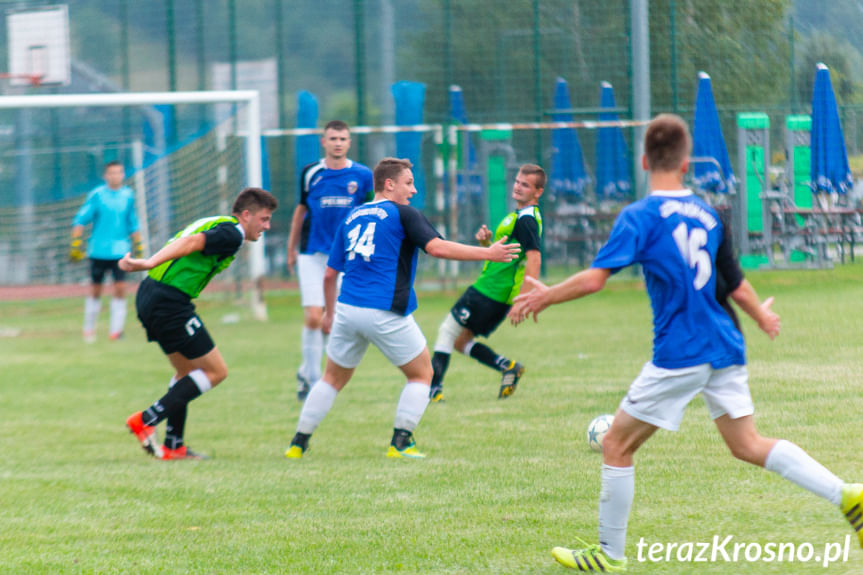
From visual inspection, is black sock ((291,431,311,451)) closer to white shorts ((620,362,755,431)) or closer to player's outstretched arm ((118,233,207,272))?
player's outstretched arm ((118,233,207,272))

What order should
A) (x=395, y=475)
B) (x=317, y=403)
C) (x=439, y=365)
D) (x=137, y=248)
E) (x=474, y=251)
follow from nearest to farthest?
(x=474, y=251)
(x=395, y=475)
(x=317, y=403)
(x=439, y=365)
(x=137, y=248)

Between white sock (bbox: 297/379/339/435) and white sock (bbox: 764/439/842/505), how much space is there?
3.09m

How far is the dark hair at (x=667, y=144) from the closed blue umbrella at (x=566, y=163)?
15.9 metres

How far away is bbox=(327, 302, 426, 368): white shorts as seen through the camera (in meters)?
6.26

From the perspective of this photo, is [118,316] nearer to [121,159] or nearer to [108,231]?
[108,231]

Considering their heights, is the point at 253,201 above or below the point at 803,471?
above

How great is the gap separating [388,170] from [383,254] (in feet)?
1.62

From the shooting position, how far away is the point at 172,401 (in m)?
6.74

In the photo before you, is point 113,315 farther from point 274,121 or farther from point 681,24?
point 681,24

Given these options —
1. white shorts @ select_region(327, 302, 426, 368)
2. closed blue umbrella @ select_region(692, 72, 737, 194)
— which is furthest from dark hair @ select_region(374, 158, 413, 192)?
closed blue umbrella @ select_region(692, 72, 737, 194)

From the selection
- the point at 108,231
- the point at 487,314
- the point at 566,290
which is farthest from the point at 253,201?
the point at 108,231

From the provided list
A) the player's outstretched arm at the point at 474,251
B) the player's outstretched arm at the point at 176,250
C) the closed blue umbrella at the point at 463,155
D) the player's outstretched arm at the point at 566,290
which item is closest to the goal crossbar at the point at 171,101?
the closed blue umbrella at the point at 463,155

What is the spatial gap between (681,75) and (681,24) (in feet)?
2.96

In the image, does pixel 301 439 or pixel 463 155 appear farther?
pixel 463 155
